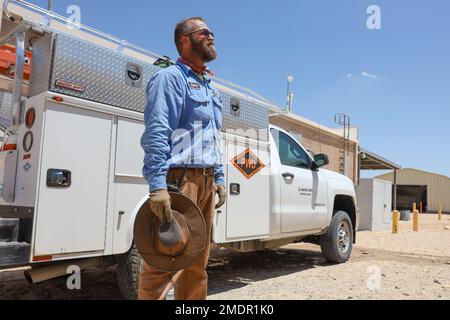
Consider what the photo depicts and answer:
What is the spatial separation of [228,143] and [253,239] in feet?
4.10

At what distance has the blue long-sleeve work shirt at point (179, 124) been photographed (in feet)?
7.79

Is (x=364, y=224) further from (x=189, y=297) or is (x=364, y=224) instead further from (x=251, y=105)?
(x=189, y=297)

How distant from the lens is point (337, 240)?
6.84 metres

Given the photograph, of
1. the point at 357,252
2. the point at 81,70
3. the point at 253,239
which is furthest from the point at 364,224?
the point at 81,70

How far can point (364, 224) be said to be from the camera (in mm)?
15188

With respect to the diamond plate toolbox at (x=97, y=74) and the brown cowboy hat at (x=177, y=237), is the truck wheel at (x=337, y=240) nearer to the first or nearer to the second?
the diamond plate toolbox at (x=97, y=74)

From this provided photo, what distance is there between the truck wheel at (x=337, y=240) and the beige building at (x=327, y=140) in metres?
8.54

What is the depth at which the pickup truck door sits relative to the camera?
5.68 metres

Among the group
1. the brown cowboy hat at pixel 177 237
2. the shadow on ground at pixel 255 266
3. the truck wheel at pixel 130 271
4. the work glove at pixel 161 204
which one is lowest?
the shadow on ground at pixel 255 266

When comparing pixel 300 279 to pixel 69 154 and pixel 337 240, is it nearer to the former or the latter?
pixel 337 240

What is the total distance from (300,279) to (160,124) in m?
4.09

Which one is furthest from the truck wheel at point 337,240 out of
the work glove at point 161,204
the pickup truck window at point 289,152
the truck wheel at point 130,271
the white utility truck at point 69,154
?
the work glove at point 161,204

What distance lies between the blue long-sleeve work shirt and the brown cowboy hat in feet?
0.74

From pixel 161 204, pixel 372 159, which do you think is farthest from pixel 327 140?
pixel 161 204
